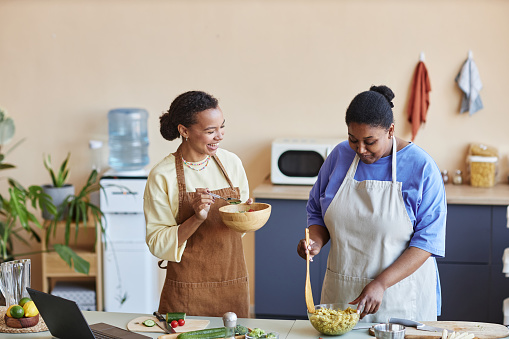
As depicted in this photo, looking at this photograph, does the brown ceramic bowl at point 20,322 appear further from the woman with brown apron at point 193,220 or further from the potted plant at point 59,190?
the potted plant at point 59,190

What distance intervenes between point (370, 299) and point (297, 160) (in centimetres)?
204

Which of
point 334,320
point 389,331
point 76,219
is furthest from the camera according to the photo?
point 76,219

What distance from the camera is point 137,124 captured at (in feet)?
14.4

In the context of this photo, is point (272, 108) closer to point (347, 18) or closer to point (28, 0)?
point (347, 18)

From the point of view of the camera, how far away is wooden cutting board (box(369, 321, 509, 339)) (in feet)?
6.59

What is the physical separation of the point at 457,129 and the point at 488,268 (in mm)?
920

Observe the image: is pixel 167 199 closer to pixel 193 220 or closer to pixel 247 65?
pixel 193 220

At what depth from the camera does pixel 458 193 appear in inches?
154

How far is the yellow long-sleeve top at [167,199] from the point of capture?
235cm

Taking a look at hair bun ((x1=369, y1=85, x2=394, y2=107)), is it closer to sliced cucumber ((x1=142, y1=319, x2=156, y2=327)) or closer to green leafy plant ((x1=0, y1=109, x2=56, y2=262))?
sliced cucumber ((x1=142, y1=319, x2=156, y2=327))

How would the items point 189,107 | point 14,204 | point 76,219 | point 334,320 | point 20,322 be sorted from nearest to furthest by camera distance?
point 334,320 < point 20,322 < point 189,107 < point 14,204 < point 76,219

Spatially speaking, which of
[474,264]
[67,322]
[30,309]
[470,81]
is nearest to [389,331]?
[67,322]

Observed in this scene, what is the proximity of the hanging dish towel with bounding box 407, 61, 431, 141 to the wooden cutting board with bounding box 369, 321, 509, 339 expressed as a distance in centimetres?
224

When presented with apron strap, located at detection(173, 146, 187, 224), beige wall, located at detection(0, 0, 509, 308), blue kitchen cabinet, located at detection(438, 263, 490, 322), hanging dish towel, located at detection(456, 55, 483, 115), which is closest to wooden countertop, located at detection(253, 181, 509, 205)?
beige wall, located at detection(0, 0, 509, 308)
